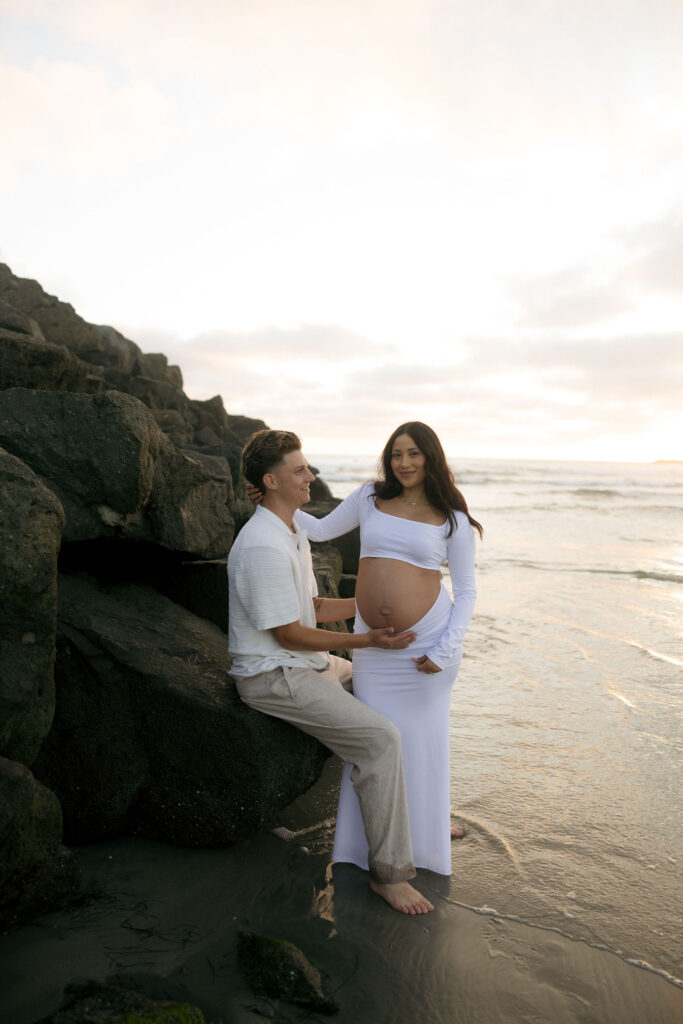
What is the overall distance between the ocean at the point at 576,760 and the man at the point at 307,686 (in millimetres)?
463

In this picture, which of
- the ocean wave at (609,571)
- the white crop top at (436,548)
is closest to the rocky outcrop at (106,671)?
the white crop top at (436,548)

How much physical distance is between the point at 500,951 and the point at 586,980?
0.37m

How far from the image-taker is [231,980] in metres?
2.93

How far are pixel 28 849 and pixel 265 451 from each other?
215 centimetres

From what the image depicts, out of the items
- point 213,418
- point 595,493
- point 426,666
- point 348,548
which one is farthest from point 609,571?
point 595,493

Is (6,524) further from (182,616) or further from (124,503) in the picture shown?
(182,616)

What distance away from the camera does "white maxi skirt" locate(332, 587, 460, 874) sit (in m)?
3.99

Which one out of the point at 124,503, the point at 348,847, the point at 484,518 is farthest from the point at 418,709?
the point at 484,518

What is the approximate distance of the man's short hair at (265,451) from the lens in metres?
3.99

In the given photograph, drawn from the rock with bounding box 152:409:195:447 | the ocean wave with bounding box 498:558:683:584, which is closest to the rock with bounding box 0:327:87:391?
the rock with bounding box 152:409:195:447

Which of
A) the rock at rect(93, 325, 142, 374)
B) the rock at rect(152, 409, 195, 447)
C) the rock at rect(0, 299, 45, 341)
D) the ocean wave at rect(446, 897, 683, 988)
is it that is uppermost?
the rock at rect(93, 325, 142, 374)

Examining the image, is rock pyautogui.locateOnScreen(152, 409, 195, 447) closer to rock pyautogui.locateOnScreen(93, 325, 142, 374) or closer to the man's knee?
rock pyautogui.locateOnScreen(93, 325, 142, 374)

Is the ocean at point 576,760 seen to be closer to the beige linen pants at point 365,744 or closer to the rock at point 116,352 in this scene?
the beige linen pants at point 365,744

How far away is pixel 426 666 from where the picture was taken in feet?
13.2
